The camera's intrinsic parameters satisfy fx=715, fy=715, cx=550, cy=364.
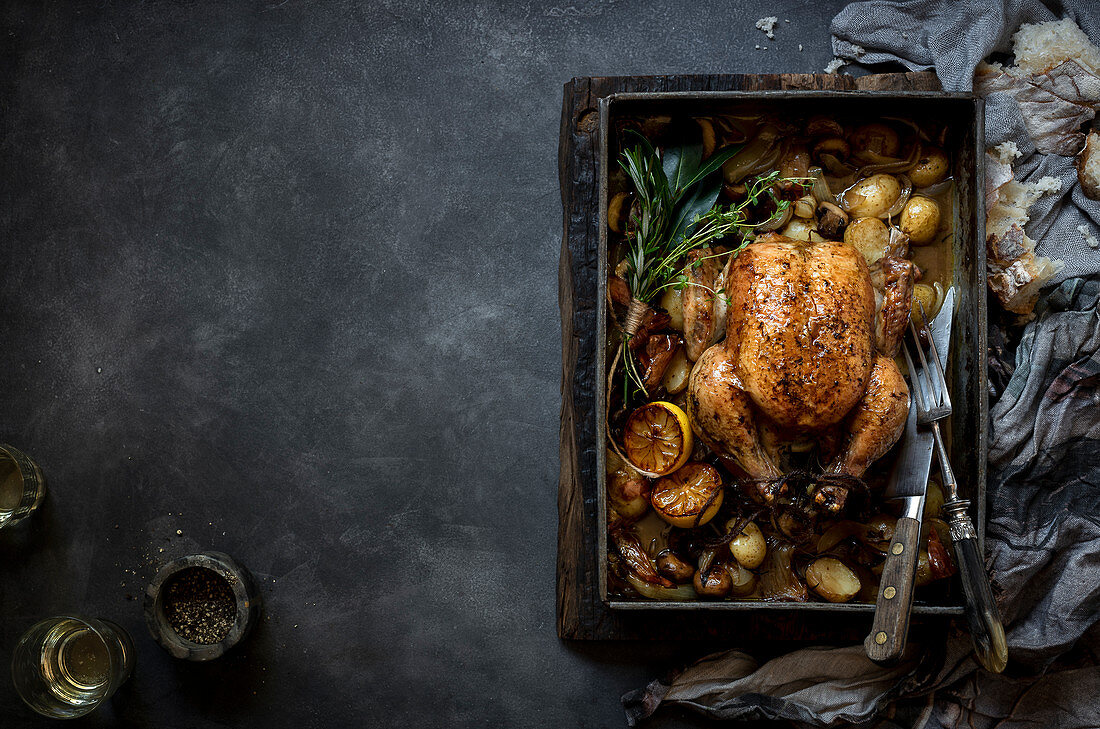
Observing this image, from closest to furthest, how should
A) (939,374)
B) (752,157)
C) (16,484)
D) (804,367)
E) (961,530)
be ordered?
(804,367) → (961,530) → (939,374) → (752,157) → (16,484)

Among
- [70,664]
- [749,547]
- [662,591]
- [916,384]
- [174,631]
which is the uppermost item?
[916,384]

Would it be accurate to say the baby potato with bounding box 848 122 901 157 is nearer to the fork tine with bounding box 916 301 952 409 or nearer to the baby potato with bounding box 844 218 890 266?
the baby potato with bounding box 844 218 890 266

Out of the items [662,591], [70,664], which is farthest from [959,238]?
[70,664]

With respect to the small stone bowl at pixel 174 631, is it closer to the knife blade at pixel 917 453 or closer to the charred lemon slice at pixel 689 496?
the charred lemon slice at pixel 689 496

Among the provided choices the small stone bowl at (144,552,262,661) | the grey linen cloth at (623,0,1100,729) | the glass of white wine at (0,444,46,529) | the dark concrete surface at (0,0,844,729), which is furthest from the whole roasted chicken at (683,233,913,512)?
the glass of white wine at (0,444,46,529)

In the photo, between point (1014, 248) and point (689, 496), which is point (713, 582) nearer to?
point (689, 496)

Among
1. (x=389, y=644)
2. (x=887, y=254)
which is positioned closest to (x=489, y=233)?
(x=887, y=254)
